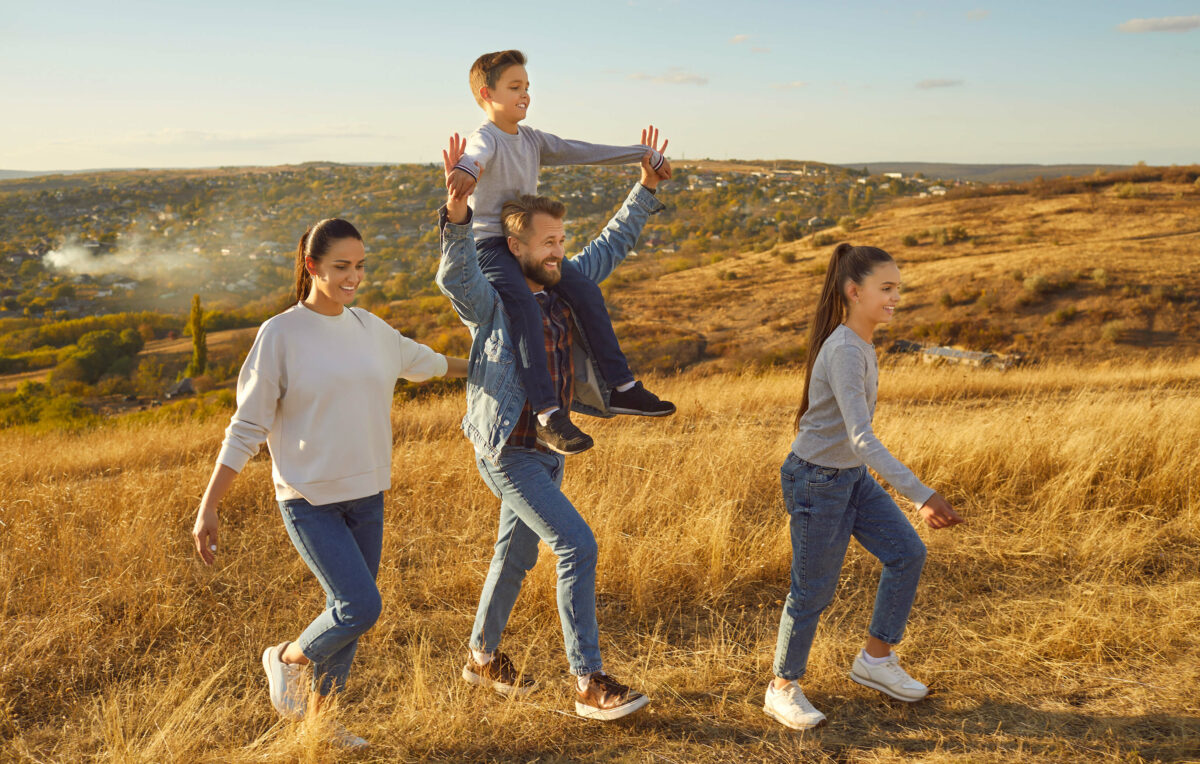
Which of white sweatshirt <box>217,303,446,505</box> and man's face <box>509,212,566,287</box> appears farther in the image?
man's face <box>509,212,566,287</box>

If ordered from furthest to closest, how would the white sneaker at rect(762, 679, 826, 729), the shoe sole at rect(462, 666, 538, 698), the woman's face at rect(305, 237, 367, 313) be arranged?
the shoe sole at rect(462, 666, 538, 698), the white sneaker at rect(762, 679, 826, 729), the woman's face at rect(305, 237, 367, 313)

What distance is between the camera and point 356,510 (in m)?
3.04

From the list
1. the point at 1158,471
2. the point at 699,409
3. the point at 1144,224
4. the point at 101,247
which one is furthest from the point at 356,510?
the point at 101,247

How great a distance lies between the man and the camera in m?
3.00

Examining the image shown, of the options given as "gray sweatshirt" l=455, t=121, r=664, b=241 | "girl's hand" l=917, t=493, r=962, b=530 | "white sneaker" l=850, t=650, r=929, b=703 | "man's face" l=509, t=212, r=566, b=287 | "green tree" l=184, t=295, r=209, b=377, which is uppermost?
"gray sweatshirt" l=455, t=121, r=664, b=241

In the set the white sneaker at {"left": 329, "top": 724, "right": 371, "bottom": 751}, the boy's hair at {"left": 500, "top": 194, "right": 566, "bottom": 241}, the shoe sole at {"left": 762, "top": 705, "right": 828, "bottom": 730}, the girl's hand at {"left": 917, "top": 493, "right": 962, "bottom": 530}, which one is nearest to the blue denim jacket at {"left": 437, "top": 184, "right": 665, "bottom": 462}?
the boy's hair at {"left": 500, "top": 194, "right": 566, "bottom": 241}

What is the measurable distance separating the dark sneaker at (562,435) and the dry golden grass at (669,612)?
1.21m

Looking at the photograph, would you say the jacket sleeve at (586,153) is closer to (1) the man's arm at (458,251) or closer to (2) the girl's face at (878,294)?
(1) the man's arm at (458,251)

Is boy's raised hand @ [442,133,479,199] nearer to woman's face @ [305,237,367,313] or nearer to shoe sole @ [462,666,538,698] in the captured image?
woman's face @ [305,237,367,313]

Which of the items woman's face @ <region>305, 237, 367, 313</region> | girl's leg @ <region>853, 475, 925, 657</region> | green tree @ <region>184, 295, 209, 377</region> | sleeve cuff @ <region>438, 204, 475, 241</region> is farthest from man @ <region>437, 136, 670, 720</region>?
green tree @ <region>184, 295, 209, 377</region>

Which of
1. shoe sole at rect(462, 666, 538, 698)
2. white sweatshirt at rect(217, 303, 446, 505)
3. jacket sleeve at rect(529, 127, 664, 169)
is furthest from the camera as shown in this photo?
jacket sleeve at rect(529, 127, 664, 169)

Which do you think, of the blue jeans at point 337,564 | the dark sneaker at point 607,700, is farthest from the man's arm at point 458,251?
the dark sneaker at point 607,700

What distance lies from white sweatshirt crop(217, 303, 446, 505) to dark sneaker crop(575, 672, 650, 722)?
1183 millimetres

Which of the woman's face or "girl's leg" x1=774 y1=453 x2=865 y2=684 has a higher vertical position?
the woman's face
